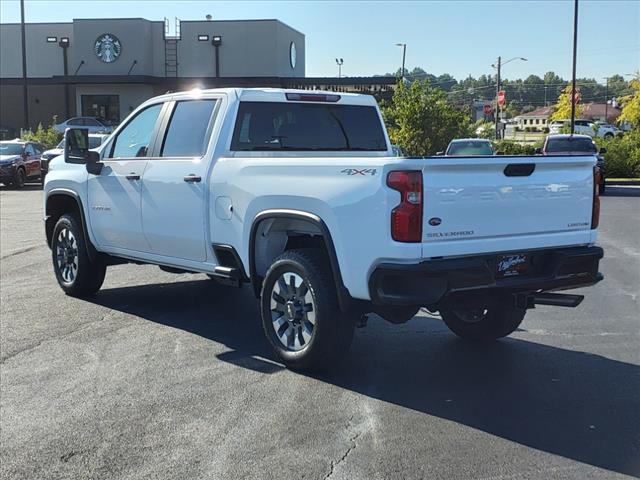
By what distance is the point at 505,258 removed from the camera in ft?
17.2

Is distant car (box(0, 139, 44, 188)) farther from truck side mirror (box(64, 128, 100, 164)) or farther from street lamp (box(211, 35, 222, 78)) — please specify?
truck side mirror (box(64, 128, 100, 164))

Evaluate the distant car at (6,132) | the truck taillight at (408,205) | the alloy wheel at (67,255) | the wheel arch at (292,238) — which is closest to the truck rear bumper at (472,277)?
the truck taillight at (408,205)

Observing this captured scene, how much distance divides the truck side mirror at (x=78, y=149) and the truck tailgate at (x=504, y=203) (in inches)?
169

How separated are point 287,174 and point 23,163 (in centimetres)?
2465

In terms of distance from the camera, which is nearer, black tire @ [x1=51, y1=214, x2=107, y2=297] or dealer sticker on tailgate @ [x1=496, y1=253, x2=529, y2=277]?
dealer sticker on tailgate @ [x1=496, y1=253, x2=529, y2=277]

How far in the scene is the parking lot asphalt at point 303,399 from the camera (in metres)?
4.18

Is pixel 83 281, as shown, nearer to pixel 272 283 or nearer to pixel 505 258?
pixel 272 283

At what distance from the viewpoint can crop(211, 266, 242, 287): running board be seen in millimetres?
6340

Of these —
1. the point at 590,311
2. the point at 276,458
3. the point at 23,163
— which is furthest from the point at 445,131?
the point at 276,458

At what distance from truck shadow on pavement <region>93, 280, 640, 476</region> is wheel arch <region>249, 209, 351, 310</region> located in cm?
70

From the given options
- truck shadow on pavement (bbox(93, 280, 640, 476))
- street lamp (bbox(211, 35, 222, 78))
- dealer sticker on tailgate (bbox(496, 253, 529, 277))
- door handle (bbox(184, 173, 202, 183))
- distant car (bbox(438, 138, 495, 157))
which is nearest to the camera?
truck shadow on pavement (bbox(93, 280, 640, 476))

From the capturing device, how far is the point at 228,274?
6.36 meters

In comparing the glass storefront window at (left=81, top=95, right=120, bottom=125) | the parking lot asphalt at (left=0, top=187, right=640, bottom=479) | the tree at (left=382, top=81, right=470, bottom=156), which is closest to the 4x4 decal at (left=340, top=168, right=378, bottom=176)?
the parking lot asphalt at (left=0, top=187, right=640, bottom=479)

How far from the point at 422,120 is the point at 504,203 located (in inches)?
961
